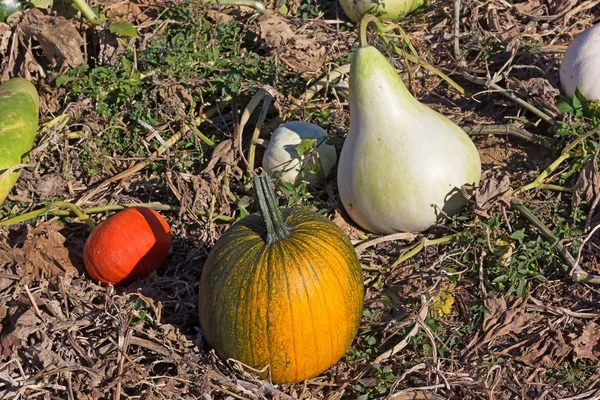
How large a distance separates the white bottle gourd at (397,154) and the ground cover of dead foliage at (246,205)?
0.63ft

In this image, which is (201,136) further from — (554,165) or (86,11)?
(554,165)

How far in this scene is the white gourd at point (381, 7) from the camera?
19.1ft

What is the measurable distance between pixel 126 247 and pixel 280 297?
3.57 ft

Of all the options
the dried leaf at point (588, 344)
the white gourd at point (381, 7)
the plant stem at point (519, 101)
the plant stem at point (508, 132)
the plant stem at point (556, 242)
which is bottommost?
the dried leaf at point (588, 344)

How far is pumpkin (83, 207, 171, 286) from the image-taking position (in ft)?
13.0

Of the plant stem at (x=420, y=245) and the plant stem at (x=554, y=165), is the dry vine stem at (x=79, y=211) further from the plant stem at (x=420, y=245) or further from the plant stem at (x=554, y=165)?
the plant stem at (x=554, y=165)

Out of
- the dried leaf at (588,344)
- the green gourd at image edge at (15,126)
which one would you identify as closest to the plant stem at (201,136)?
the green gourd at image edge at (15,126)

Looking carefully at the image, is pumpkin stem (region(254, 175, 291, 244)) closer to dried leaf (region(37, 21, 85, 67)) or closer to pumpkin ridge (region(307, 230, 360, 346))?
pumpkin ridge (region(307, 230, 360, 346))

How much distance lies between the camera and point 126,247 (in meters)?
3.97

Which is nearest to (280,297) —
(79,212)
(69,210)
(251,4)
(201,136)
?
(79,212)

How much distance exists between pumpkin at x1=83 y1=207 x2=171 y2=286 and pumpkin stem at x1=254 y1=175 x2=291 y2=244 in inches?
36.2

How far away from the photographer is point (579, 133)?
4.48 metres

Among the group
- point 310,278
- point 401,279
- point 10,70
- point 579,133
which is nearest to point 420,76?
point 579,133

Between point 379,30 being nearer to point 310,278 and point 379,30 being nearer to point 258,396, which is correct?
point 310,278
